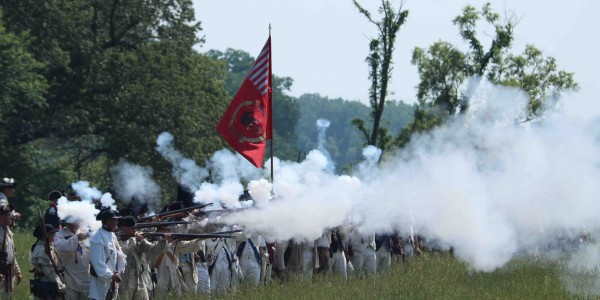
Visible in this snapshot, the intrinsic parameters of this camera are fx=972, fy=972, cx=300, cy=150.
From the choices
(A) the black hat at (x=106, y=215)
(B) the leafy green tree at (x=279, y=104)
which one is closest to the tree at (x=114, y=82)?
(A) the black hat at (x=106, y=215)

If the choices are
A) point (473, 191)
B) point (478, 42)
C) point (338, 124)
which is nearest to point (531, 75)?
point (478, 42)

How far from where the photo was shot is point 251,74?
70.2 ft

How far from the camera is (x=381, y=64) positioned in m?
35.2

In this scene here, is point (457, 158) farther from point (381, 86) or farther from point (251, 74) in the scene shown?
point (381, 86)

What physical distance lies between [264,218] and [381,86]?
19868 millimetres

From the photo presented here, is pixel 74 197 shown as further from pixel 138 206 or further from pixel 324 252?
pixel 324 252


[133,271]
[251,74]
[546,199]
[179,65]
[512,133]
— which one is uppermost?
[179,65]

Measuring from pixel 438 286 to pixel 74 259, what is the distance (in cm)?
580

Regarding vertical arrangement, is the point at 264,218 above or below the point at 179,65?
below

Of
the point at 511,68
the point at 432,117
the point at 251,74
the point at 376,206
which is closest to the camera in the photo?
the point at 376,206

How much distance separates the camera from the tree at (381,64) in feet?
114

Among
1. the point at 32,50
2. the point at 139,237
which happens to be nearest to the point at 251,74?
the point at 139,237

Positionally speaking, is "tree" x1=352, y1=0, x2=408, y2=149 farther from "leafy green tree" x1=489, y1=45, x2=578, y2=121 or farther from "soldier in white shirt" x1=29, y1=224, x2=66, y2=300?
"soldier in white shirt" x1=29, y1=224, x2=66, y2=300

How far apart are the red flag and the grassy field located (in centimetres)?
391
